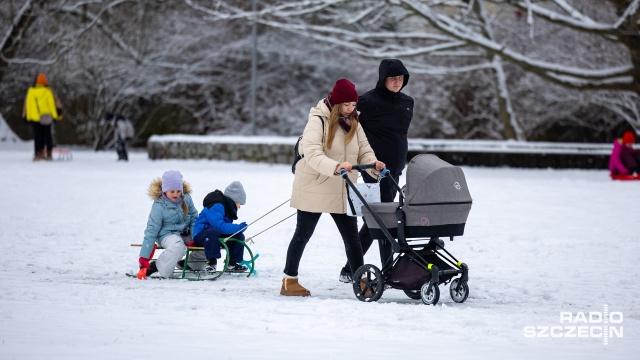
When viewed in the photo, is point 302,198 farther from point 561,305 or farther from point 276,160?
point 276,160

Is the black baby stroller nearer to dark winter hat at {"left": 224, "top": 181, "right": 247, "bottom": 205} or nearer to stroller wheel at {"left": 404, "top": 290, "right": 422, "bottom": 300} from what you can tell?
stroller wheel at {"left": 404, "top": 290, "right": 422, "bottom": 300}

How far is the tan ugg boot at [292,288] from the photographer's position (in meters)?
7.55

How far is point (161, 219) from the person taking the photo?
333 inches

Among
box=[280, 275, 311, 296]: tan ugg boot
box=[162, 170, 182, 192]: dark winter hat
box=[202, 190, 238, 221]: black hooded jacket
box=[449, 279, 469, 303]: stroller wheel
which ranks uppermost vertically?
box=[162, 170, 182, 192]: dark winter hat

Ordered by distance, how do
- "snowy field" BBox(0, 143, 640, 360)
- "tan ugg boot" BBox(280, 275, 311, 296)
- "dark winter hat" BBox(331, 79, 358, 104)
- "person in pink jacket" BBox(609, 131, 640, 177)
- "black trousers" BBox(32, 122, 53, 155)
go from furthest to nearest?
1. "black trousers" BBox(32, 122, 53, 155)
2. "person in pink jacket" BBox(609, 131, 640, 177)
3. "tan ugg boot" BBox(280, 275, 311, 296)
4. "dark winter hat" BBox(331, 79, 358, 104)
5. "snowy field" BBox(0, 143, 640, 360)

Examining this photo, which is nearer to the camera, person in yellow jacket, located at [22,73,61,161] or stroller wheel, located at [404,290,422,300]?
stroller wheel, located at [404,290,422,300]

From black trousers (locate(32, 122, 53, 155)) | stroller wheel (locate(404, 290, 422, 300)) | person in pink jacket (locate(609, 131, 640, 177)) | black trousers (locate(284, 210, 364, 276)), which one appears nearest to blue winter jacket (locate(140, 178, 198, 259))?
black trousers (locate(284, 210, 364, 276))

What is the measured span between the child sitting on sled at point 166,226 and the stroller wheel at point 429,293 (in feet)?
7.04

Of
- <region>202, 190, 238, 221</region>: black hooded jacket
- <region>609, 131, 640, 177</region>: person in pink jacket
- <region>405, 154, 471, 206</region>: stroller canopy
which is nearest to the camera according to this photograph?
<region>405, 154, 471, 206</region>: stroller canopy

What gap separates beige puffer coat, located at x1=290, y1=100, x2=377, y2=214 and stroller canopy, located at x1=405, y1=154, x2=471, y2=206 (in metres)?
0.57

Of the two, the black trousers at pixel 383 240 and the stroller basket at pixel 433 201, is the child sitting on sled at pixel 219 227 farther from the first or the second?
the stroller basket at pixel 433 201

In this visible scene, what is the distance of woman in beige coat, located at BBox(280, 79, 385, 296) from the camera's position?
744cm

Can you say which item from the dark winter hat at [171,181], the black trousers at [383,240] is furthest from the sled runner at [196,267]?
the black trousers at [383,240]

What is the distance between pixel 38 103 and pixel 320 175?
54.1ft
